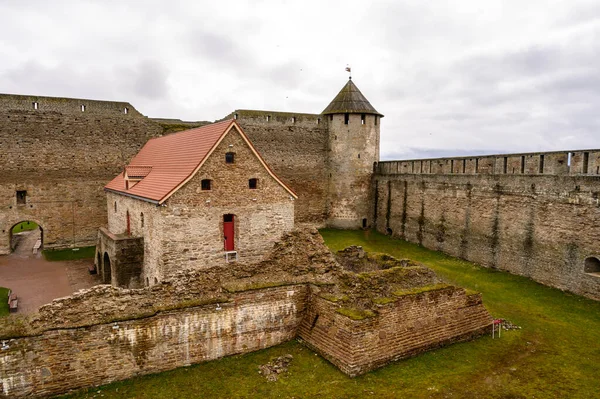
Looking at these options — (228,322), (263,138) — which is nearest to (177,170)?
(228,322)

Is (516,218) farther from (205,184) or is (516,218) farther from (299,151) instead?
(299,151)

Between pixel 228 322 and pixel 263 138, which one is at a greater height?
pixel 263 138

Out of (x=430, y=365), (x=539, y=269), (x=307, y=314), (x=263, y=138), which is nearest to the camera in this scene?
(x=430, y=365)

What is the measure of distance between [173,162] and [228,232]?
12.7ft

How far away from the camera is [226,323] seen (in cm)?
1082

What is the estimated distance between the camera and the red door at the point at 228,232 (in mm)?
14805

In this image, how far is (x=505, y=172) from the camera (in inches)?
754

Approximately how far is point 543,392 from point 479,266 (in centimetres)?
1100

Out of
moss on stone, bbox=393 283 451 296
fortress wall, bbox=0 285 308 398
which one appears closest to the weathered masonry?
fortress wall, bbox=0 285 308 398

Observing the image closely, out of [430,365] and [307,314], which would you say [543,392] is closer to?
[430,365]

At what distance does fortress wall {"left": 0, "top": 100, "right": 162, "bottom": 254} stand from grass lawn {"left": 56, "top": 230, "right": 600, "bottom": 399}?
53.0 ft

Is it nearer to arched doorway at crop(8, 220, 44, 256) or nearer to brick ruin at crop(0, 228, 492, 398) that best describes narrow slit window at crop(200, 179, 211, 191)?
brick ruin at crop(0, 228, 492, 398)

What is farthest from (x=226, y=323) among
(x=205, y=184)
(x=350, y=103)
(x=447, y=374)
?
(x=350, y=103)

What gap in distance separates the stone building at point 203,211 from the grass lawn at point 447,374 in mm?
4422
